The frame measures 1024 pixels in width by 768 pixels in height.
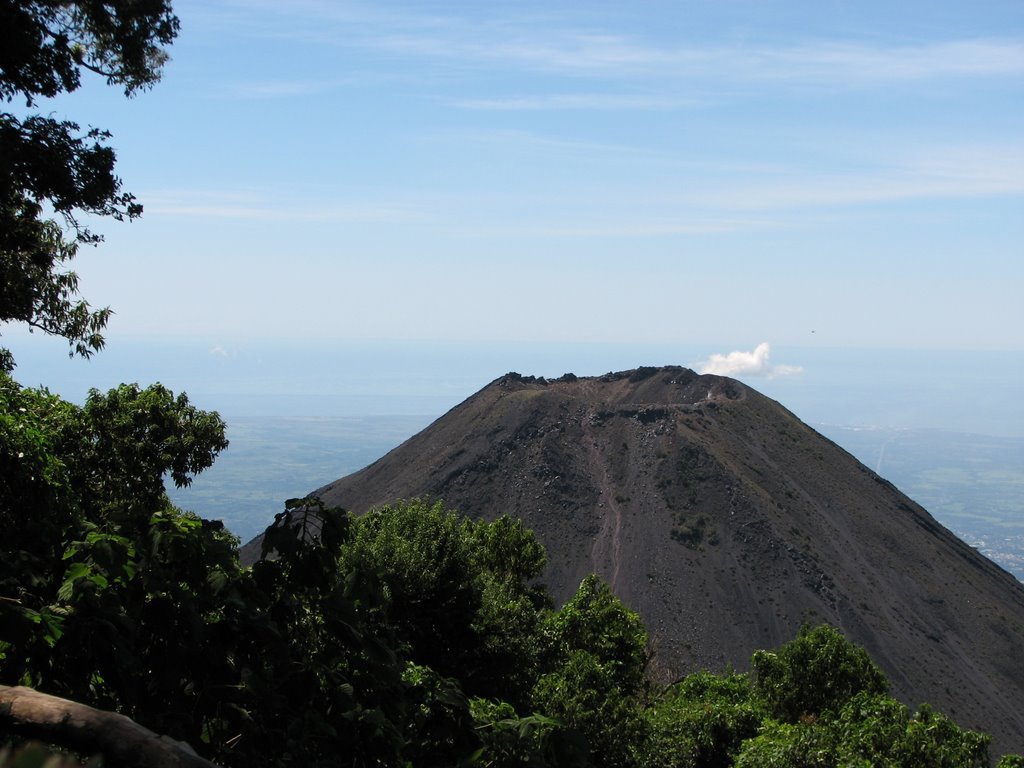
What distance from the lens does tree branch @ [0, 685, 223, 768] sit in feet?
12.5

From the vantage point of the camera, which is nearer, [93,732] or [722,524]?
[93,732]

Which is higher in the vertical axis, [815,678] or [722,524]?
[815,678]

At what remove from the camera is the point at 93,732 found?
12.8 feet

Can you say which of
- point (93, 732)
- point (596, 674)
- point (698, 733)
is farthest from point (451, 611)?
point (93, 732)

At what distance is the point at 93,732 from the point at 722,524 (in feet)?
236

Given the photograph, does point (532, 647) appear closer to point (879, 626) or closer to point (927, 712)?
point (927, 712)

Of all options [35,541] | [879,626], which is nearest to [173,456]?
[35,541]

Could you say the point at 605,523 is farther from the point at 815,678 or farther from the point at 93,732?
the point at 93,732

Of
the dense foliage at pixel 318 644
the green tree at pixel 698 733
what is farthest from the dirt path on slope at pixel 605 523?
the green tree at pixel 698 733

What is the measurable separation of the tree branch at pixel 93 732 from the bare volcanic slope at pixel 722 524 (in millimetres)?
54347

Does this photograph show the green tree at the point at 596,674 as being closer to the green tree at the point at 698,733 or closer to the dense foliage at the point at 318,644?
the dense foliage at the point at 318,644

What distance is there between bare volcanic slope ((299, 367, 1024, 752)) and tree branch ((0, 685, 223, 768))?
178 feet

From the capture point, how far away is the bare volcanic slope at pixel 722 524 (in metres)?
62.1

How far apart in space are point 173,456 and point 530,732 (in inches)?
577
